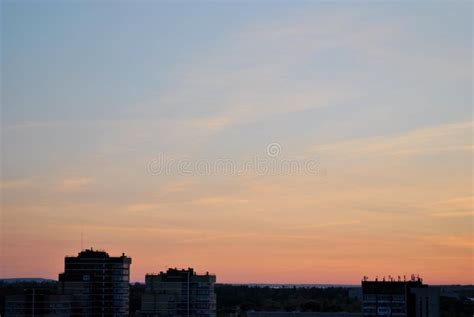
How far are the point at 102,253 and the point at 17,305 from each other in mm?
11928

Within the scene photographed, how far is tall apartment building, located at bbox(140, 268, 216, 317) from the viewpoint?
10511 centimetres

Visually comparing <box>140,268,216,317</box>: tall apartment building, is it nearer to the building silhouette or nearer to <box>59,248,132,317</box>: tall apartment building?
<box>59,248,132,317</box>: tall apartment building

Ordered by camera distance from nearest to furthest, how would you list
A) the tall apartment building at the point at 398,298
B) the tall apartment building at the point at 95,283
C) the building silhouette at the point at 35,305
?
the tall apartment building at the point at 398,298 < the building silhouette at the point at 35,305 < the tall apartment building at the point at 95,283

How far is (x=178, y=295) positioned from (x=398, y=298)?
1186 inches

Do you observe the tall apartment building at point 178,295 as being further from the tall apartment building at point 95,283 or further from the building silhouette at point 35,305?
the building silhouette at point 35,305

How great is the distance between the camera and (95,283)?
104125 millimetres

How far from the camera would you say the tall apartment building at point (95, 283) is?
103188 millimetres

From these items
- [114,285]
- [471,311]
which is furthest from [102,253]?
[471,311]

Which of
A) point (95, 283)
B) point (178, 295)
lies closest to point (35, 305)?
Answer: point (95, 283)

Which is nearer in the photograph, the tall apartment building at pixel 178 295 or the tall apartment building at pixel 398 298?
the tall apartment building at pixel 398 298

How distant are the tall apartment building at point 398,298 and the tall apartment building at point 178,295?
25560 mm

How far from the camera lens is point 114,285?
105062 mm

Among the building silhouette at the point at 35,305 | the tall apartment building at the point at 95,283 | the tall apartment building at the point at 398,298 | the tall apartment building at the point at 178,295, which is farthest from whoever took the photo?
the tall apartment building at the point at 178,295

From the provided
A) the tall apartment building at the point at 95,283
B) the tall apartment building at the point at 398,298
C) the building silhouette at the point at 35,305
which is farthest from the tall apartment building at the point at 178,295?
the tall apartment building at the point at 398,298
